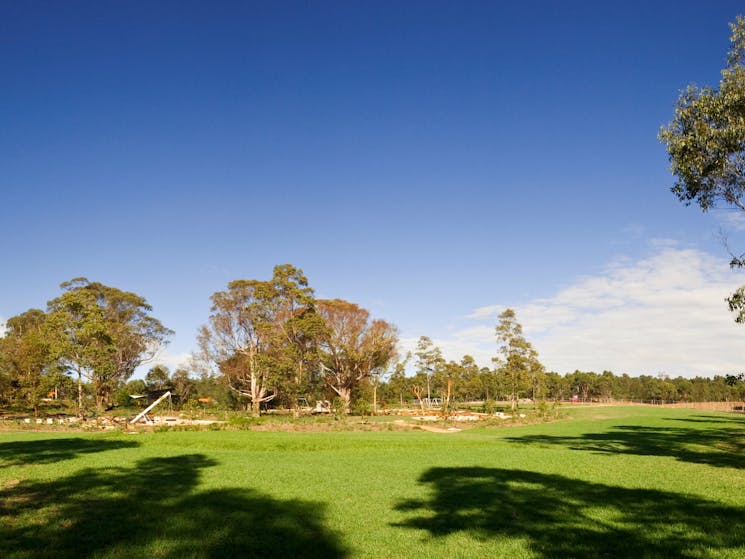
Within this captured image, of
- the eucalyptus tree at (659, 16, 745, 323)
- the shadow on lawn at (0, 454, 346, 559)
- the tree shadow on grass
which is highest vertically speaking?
the eucalyptus tree at (659, 16, 745, 323)

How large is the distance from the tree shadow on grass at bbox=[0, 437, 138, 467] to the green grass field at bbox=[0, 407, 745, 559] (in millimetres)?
95

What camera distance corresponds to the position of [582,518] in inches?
375

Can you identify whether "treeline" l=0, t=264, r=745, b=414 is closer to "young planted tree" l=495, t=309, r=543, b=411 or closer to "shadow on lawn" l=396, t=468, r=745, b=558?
"young planted tree" l=495, t=309, r=543, b=411

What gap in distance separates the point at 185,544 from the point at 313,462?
36.3 ft

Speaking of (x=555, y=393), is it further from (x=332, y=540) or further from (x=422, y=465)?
(x=332, y=540)

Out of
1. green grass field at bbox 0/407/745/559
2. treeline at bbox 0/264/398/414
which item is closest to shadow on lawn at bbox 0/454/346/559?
green grass field at bbox 0/407/745/559

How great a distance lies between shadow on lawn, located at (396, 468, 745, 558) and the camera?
7707mm

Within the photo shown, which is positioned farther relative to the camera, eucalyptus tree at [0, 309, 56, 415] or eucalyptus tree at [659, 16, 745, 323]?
eucalyptus tree at [0, 309, 56, 415]

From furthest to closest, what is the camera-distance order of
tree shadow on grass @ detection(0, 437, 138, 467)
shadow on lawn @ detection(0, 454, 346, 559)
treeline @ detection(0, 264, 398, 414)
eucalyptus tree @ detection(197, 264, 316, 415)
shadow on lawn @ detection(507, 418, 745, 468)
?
eucalyptus tree @ detection(197, 264, 316, 415), treeline @ detection(0, 264, 398, 414), shadow on lawn @ detection(507, 418, 745, 468), tree shadow on grass @ detection(0, 437, 138, 467), shadow on lawn @ detection(0, 454, 346, 559)

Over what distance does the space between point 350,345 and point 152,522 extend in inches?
1984

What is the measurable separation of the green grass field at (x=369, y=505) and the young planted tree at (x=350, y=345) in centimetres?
3880

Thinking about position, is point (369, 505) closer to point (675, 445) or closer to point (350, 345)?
point (675, 445)

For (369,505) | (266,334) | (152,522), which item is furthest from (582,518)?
(266,334)

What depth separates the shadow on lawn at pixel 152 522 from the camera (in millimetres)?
7594
